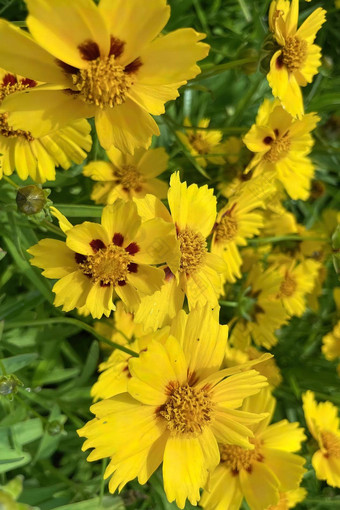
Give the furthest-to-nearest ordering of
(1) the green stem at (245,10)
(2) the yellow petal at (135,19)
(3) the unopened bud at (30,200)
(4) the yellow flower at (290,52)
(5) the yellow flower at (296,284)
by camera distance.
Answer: (5) the yellow flower at (296,284) < (1) the green stem at (245,10) < (4) the yellow flower at (290,52) < (3) the unopened bud at (30,200) < (2) the yellow petal at (135,19)

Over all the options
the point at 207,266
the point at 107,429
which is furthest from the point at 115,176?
the point at 107,429

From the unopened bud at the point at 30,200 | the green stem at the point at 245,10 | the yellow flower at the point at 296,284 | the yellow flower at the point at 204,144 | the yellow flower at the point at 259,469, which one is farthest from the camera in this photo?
the yellow flower at the point at 296,284

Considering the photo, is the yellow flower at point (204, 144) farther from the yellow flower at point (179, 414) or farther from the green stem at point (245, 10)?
the yellow flower at point (179, 414)

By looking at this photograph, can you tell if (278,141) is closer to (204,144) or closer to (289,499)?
(204,144)

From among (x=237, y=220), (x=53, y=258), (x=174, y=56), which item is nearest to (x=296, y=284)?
(x=237, y=220)

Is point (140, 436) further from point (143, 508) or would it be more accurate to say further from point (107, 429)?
point (143, 508)

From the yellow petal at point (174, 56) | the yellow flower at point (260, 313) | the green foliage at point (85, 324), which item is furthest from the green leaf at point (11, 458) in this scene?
the yellow petal at point (174, 56)
